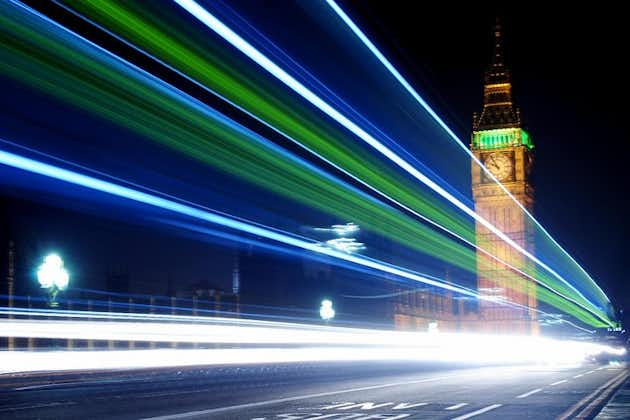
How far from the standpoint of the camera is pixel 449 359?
42.3m

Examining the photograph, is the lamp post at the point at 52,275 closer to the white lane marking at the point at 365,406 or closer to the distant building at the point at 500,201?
the white lane marking at the point at 365,406

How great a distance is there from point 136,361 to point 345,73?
13.9 meters

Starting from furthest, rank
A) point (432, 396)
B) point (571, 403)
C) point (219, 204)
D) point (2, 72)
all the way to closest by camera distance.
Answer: point (219, 204)
point (432, 396)
point (571, 403)
point (2, 72)

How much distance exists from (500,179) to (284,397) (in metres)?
124

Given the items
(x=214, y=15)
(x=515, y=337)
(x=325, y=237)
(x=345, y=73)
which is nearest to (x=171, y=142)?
(x=214, y=15)

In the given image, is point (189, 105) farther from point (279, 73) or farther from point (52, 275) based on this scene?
point (52, 275)

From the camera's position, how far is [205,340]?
68.1 ft

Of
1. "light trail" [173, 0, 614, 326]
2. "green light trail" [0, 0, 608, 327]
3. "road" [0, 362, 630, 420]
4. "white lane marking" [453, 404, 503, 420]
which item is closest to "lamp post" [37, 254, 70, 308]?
"road" [0, 362, 630, 420]

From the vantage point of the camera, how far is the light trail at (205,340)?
15.6m

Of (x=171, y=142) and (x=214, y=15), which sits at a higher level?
(x=214, y=15)

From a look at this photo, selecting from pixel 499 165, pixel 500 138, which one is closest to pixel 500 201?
pixel 499 165

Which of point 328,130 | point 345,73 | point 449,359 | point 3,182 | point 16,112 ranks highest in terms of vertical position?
point 345,73

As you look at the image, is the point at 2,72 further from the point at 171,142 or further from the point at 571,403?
the point at 571,403

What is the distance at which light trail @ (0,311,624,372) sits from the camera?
51.2ft
